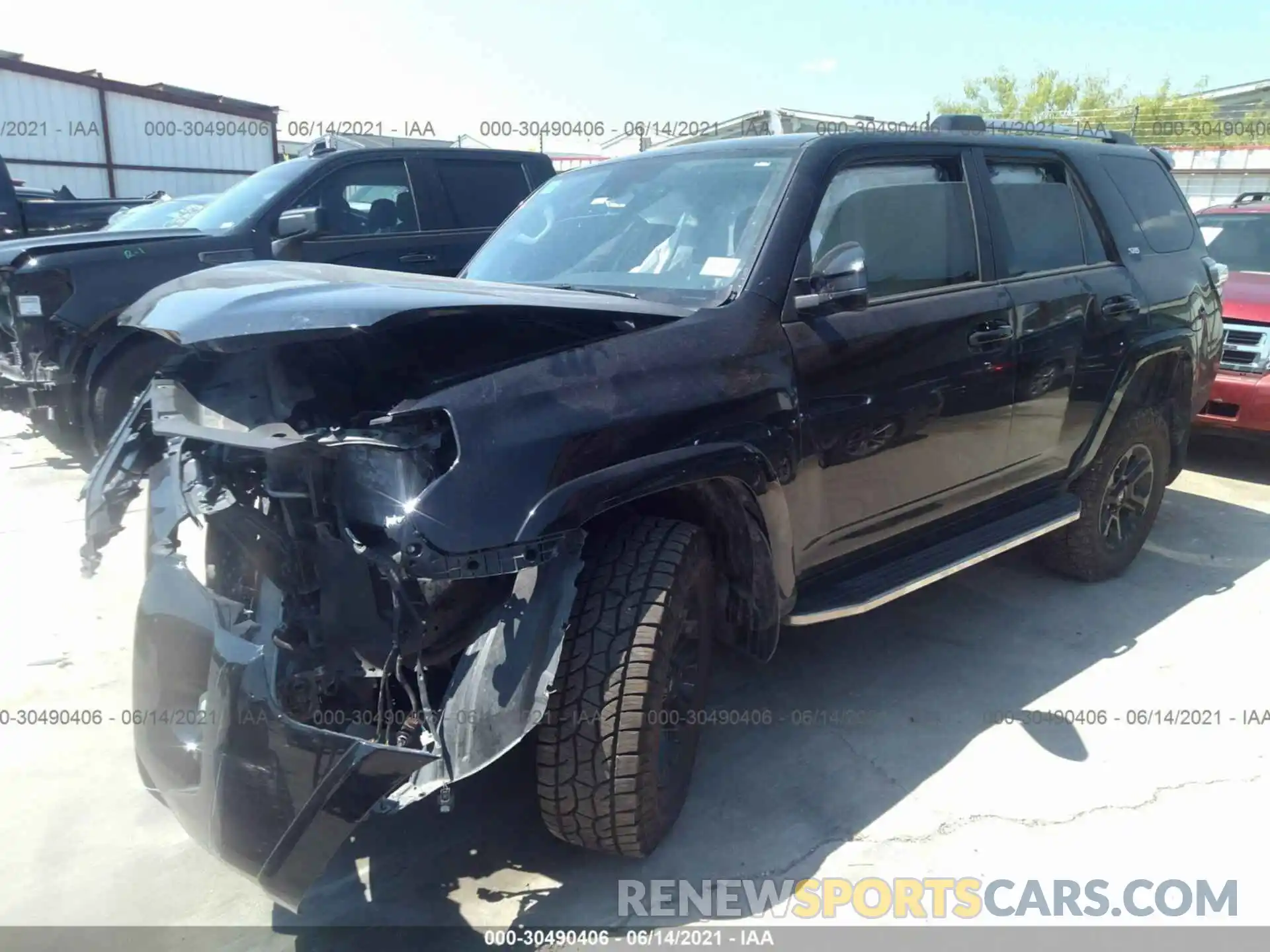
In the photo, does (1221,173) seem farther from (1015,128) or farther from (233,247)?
(233,247)

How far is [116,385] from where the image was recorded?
5.67 meters

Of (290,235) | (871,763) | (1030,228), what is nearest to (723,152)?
(1030,228)

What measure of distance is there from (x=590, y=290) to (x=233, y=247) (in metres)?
3.98

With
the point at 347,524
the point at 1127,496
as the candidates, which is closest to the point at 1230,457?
the point at 1127,496

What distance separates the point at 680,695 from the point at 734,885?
1.74ft

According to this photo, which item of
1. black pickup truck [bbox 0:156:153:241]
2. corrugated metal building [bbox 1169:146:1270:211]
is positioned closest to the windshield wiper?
black pickup truck [bbox 0:156:153:241]

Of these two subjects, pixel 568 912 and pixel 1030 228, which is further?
pixel 1030 228

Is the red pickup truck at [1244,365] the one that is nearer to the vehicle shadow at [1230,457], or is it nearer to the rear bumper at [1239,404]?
the rear bumper at [1239,404]

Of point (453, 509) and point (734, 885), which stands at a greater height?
point (453, 509)

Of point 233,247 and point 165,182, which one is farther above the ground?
point 165,182

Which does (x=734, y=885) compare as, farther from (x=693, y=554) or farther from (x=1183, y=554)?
(x=1183, y=554)

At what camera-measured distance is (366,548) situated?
230cm

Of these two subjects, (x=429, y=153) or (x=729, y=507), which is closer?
(x=729, y=507)

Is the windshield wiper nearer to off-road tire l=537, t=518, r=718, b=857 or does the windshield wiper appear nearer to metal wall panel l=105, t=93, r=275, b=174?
off-road tire l=537, t=518, r=718, b=857
